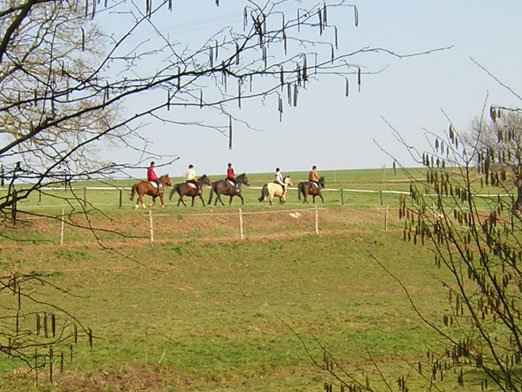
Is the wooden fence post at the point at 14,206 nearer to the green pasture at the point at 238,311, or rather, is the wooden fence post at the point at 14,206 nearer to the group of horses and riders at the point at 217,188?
the green pasture at the point at 238,311

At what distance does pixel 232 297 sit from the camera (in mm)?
26016

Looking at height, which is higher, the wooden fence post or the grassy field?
the wooden fence post

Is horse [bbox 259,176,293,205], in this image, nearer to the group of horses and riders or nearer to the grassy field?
the group of horses and riders

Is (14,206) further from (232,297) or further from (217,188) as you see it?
(217,188)

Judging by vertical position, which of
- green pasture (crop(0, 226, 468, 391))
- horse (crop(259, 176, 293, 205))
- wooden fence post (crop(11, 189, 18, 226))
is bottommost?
green pasture (crop(0, 226, 468, 391))

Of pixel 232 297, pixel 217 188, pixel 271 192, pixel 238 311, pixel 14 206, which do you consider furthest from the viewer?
pixel 271 192

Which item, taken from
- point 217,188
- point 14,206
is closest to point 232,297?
point 217,188

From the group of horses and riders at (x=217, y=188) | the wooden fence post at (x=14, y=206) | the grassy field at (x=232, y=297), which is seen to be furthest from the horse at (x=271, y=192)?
the wooden fence post at (x=14, y=206)

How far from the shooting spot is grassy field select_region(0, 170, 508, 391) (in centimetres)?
1714

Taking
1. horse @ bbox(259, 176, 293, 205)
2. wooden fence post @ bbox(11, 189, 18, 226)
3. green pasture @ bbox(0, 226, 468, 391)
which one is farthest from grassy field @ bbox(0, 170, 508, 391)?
wooden fence post @ bbox(11, 189, 18, 226)

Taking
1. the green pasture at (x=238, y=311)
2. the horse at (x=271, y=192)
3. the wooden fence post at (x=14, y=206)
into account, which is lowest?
the green pasture at (x=238, y=311)

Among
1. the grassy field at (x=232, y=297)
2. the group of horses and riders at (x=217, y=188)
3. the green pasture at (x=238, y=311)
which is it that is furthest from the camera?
the group of horses and riders at (x=217, y=188)

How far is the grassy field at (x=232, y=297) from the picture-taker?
17141mm

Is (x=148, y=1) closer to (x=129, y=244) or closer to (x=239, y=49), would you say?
(x=239, y=49)
